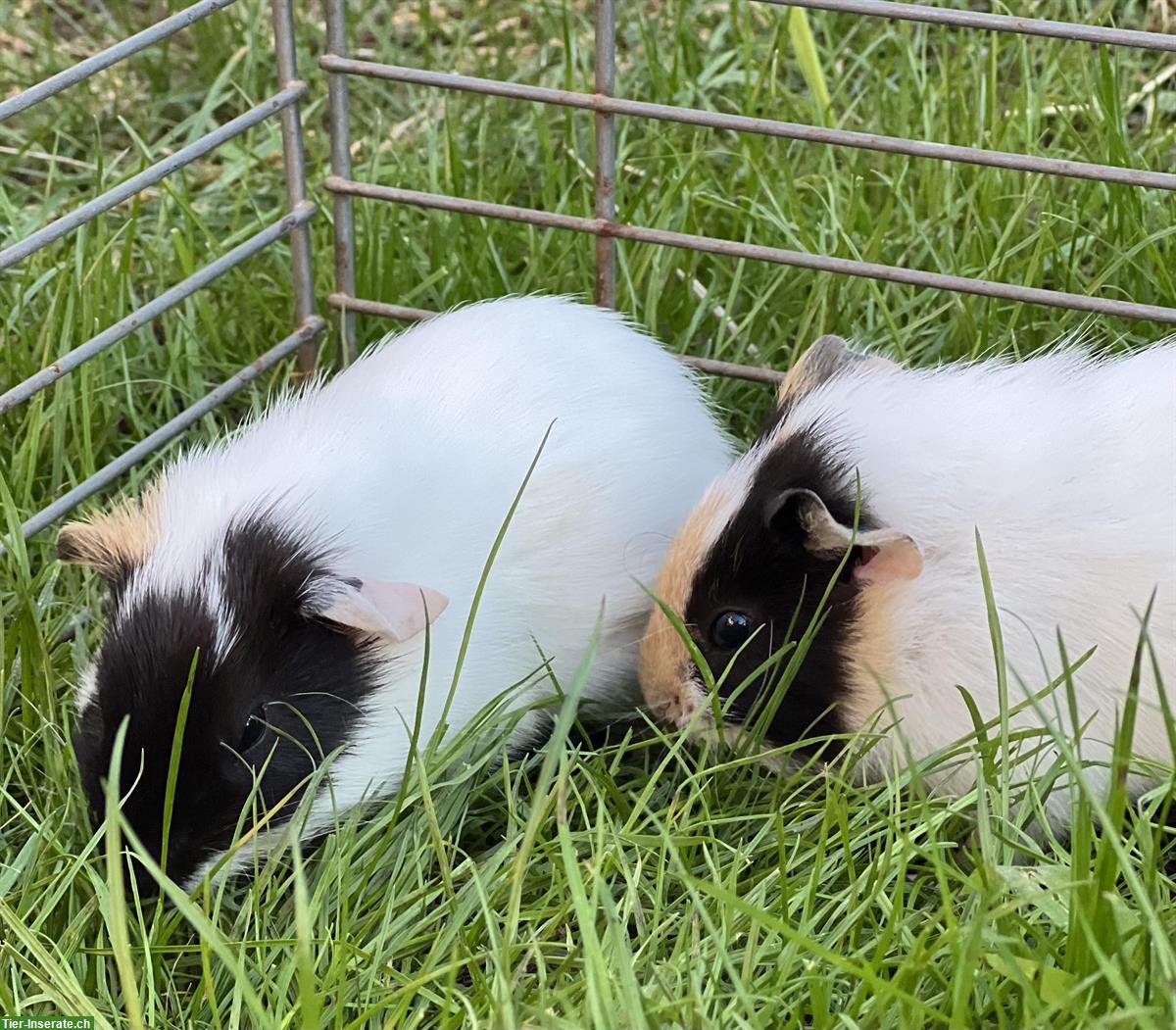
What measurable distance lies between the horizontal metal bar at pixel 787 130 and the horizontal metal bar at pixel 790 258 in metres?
0.25

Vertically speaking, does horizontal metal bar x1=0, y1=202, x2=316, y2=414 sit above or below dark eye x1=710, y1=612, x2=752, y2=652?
above

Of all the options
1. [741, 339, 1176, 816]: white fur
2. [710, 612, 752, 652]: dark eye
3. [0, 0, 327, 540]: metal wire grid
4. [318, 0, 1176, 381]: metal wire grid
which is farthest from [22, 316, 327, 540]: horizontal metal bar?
[741, 339, 1176, 816]: white fur

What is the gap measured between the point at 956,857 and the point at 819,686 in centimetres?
38

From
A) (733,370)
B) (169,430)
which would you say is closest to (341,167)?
(169,430)

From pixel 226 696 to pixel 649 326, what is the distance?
170 centimetres

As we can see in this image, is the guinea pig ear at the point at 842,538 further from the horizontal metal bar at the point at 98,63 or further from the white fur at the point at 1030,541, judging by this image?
the horizontal metal bar at the point at 98,63

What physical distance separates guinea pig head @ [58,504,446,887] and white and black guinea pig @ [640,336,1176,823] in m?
0.53

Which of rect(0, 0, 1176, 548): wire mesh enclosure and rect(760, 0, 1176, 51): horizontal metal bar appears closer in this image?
rect(760, 0, 1176, 51): horizontal metal bar

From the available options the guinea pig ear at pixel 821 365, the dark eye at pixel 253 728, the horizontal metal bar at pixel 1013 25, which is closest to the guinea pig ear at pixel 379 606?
the dark eye at pixel 253 728

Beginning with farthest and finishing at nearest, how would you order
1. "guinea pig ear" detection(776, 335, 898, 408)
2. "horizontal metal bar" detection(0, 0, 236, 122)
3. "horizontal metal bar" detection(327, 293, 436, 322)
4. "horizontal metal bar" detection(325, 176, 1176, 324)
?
1. "horizontal metal bar" detection(327, 293, 436, 322)
2. "horizontal metal bar" detection(325, 176, 1176, 324)
3. "guinea pig ear" detection(776, 335, 898, 408)
4. "horizontal metal bar" detection(0, 0, 236, 122)

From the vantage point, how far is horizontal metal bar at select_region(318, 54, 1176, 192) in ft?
10.2

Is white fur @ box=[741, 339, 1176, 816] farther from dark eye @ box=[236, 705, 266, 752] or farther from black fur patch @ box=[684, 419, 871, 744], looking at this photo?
dark eye @ box=[236, 705, 266, 752]

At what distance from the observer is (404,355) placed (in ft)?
10.7

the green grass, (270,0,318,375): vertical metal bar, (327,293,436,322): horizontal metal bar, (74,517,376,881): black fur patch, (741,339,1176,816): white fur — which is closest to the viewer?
the green grass
